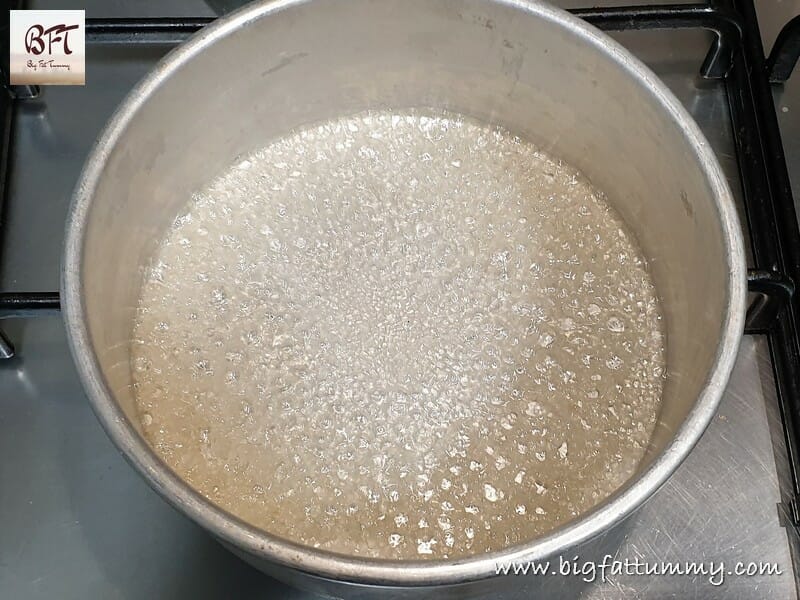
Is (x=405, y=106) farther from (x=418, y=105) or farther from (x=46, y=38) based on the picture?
(x=46, y=38)

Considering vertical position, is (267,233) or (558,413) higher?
(267,233)

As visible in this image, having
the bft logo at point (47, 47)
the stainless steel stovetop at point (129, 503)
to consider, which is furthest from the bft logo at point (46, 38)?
the stainless steel stovetop at point (129, 503)

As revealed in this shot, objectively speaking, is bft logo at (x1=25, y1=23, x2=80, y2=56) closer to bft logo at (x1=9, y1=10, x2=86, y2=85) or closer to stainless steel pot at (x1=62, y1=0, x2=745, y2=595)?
bft logo at (x1=9, y1=10, x2=86, y2=85)

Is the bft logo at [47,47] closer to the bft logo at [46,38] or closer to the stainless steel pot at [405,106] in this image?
the bft logo at [46,38]

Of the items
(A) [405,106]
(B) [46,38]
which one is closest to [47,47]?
(B) [46,38]

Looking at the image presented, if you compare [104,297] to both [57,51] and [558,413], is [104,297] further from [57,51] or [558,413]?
[558,413]

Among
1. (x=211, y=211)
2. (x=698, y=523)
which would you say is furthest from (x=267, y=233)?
(x=698, y=523)
